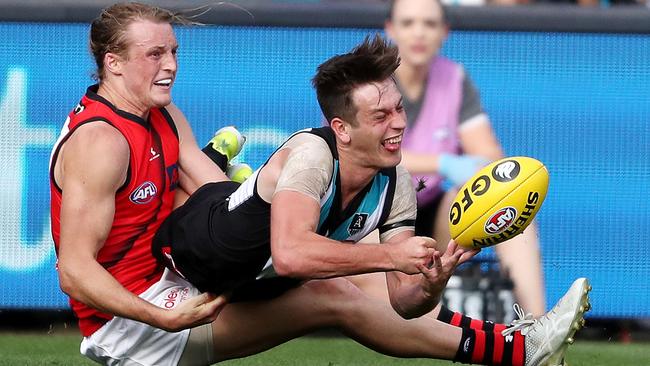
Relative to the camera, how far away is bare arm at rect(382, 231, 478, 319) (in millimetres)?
5219

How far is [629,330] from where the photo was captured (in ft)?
28.4

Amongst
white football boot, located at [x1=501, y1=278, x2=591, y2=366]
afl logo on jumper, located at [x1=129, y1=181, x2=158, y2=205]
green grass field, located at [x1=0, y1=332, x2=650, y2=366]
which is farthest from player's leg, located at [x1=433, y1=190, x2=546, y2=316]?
afl logo on jumper, located at [x1=129, y1=181, x2=158, y2=205]

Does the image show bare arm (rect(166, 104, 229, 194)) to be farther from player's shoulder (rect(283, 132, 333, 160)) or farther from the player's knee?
player's shoulder (rect(283, 132, 333, 160))

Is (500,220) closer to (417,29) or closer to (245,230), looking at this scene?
(245,230)

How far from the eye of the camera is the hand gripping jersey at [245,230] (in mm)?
5543

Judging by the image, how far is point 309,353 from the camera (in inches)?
305

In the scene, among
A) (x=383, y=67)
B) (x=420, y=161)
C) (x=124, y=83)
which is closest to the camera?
(x=383, y=67)

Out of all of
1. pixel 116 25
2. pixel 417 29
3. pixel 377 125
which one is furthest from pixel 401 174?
pixel 417 29

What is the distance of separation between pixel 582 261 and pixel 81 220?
12.7 ft

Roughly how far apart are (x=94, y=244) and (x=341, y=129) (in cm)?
109

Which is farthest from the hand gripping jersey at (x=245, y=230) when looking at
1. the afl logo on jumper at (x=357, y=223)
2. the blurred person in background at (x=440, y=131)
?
the blurred person in background at (x=440, y=131)

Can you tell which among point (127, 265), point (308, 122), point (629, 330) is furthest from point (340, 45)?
point (127, 265)

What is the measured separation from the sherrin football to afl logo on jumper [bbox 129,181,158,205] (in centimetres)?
132

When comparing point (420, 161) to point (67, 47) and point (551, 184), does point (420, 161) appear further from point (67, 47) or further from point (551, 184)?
point (67, 47)
